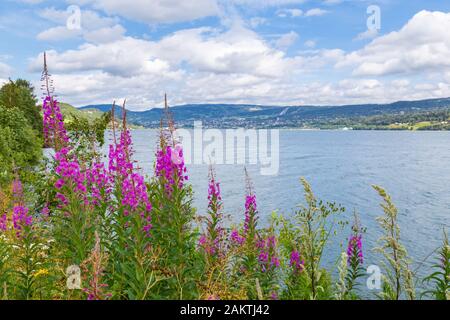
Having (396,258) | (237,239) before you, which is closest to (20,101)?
(237,239)

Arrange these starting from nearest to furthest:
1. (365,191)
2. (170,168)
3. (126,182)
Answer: (170,168), (126,182), (365,191)

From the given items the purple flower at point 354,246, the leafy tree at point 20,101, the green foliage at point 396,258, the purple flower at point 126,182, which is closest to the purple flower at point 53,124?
the purple flower at point 126,182

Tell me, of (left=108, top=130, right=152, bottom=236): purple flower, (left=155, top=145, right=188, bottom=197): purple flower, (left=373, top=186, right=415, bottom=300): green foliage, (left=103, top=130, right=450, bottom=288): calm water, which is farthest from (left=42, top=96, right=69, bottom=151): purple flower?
(left=103, top=130, right=450, bottom=288): calm water

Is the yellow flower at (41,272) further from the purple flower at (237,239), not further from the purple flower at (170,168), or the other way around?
the purple flower at (237,239)

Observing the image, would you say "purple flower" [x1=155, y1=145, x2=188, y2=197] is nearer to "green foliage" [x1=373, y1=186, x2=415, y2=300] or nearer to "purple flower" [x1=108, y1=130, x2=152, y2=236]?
"purple flower" [x1=108, y1=130, x2=152, y2=236]

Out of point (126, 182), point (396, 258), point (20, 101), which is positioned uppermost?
point (20, 101)

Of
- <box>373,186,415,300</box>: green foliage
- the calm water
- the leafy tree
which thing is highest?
the leafy tree

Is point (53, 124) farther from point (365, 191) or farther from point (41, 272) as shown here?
point (365, 191)

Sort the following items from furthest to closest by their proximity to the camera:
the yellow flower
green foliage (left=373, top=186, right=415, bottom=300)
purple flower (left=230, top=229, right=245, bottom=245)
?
purple flower (left=230, top=229, right=245, bottom=245) → the yellow flower → green foliage (left=373, top=186, right=415, bottom=300)

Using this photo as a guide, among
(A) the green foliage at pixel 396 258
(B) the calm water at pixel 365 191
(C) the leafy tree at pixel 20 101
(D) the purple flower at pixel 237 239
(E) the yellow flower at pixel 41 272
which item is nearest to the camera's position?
(A) the green foliage at pixel 396 258

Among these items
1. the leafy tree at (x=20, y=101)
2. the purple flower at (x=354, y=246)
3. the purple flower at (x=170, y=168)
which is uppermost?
A: the leafy tree at (x=20, y=101)

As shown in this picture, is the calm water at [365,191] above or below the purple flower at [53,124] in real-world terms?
below

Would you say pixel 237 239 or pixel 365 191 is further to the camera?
pixel 365 191
